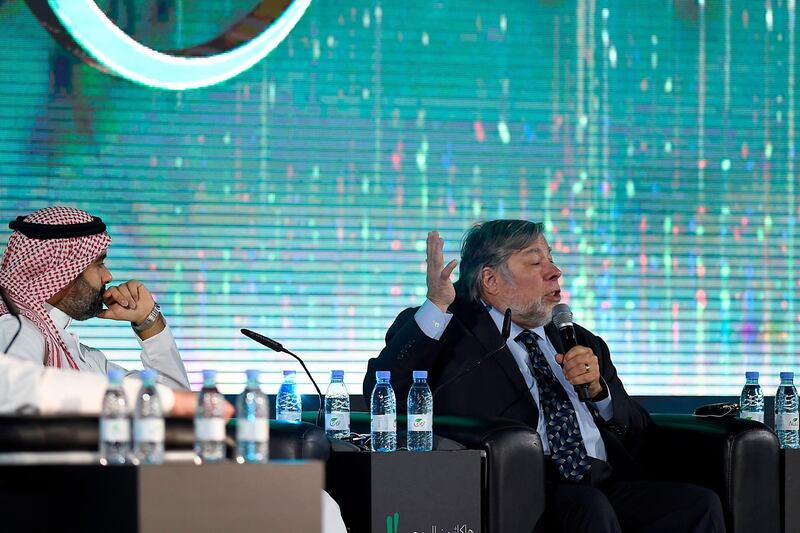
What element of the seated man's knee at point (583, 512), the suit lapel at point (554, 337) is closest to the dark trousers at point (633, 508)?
the seated man's knee at point (583, 512)

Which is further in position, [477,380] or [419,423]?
[477,380]

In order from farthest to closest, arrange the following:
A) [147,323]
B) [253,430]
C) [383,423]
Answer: [147,323] → [383,423] → [253,430]

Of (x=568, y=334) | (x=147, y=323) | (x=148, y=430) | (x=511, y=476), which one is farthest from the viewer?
(x=147, y=323)

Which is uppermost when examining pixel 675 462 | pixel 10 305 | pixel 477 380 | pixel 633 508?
pixel 10 305

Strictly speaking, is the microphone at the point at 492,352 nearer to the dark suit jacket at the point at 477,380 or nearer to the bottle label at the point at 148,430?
the dark suit jacket at the point at 477,380

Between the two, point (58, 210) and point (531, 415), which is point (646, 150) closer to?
point (531, 415)

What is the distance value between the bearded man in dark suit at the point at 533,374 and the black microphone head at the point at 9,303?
108cm

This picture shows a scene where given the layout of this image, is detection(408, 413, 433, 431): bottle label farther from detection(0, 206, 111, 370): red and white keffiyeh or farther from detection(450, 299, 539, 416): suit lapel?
detection(0, 206, 111, 370): red and white keffiyeh

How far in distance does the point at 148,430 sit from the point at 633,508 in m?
1.98

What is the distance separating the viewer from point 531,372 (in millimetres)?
A: 3650

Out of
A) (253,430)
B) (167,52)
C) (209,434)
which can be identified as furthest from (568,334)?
(167,52)

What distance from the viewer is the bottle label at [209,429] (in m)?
1.79

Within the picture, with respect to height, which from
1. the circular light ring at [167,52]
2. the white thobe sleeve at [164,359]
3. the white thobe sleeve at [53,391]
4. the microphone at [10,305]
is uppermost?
the circular light ring at [167,52]

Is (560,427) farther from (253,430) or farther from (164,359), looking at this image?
(253,430)
